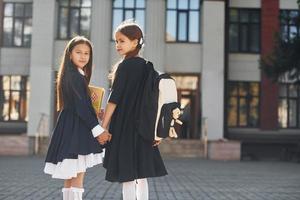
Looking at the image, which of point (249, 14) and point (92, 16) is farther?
point (249, 14)

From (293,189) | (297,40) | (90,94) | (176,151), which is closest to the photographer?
(90,94)

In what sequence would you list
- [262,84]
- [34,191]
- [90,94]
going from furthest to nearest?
[262,84] < [34,191] < [90,94]

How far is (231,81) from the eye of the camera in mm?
27859

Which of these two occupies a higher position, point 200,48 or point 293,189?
point 200,48

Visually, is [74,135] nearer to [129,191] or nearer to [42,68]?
[129,191]

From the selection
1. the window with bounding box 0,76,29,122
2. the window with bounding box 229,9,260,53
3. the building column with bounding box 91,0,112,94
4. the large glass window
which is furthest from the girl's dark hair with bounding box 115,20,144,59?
the window with bounding box 229,9,260,53

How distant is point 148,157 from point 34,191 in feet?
16.4

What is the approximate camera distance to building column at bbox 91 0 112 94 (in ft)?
84.1

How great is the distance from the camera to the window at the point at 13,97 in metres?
27.3

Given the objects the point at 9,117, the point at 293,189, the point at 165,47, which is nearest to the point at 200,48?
the point at 165,47

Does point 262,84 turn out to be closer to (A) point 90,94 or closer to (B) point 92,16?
(B) point 92,16

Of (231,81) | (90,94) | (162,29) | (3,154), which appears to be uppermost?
(162,29)

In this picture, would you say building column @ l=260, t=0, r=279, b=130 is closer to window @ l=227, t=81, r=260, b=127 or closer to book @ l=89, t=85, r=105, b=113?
window @ l=227, t=81, r=260, b=127

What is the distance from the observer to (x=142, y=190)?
211 inches
